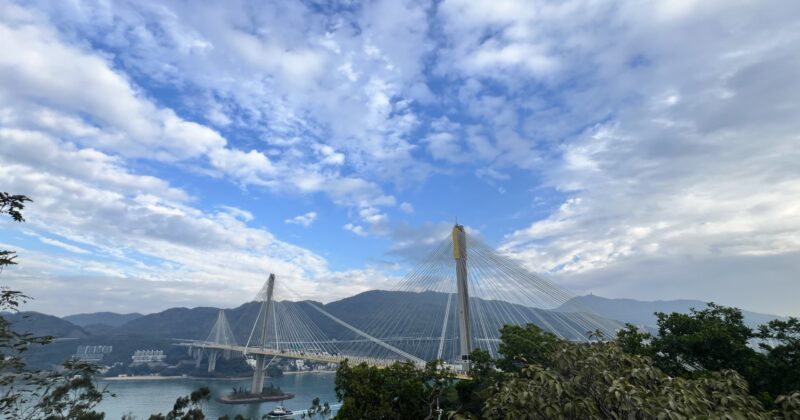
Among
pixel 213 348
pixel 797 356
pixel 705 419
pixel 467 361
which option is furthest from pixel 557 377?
pixel 213 348

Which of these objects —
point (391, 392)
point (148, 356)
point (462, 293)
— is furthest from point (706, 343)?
point (148, 356)

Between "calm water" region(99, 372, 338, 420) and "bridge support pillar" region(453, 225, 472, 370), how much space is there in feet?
124

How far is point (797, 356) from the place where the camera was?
15.4 m

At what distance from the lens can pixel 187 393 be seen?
227 ft

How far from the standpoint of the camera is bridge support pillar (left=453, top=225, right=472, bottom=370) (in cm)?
2480

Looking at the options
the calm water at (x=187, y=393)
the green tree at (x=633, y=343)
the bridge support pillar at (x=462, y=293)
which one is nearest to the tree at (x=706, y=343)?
the green tree at (x=633, y=343)

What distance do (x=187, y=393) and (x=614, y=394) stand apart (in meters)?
79.0

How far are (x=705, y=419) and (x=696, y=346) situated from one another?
49.1ft

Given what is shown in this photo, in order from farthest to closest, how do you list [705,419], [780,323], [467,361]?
[467,361], [780,323], [705,419]

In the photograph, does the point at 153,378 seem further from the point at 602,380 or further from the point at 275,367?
the point at 602,380

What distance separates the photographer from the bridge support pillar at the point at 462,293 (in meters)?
24.8

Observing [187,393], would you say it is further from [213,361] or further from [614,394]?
[614,394]

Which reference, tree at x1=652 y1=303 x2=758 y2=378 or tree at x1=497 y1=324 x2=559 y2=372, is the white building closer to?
tree at x1=497 y1=324 x2=559 y2=372

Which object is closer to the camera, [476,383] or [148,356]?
[476,383]
